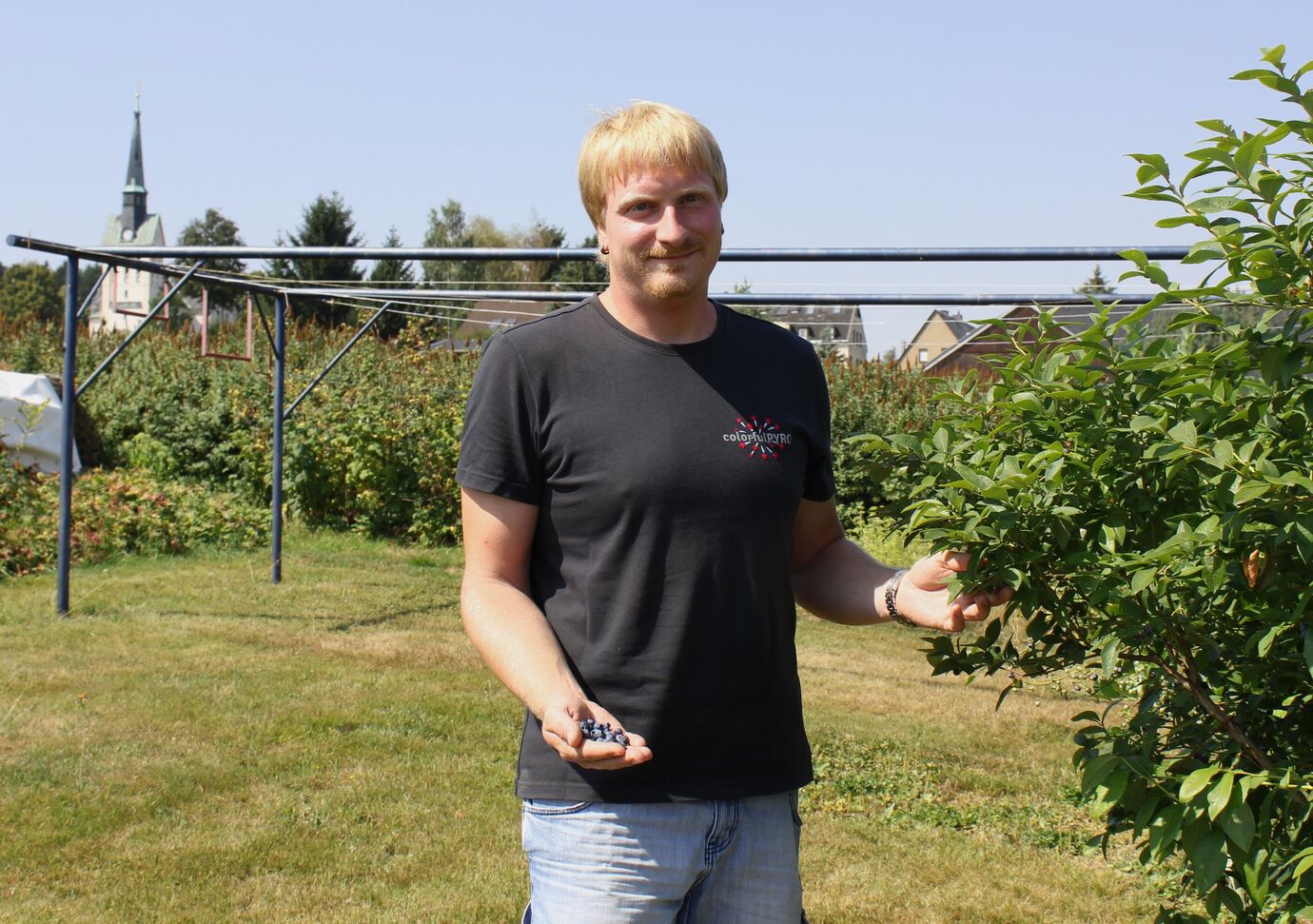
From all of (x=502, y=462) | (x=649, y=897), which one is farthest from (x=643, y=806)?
(x=502, y=462)

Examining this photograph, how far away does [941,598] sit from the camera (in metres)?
2.08

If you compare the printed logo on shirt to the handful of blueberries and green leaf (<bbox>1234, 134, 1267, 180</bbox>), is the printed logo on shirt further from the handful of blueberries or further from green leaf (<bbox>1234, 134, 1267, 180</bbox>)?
green leaf (<bbox>1234, 134, 1267, 180</bbox>)

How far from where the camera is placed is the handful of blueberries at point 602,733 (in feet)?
5.88

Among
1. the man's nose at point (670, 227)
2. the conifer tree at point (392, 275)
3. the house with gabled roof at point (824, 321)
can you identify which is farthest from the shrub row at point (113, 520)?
the conifer tree at point (392, 275)

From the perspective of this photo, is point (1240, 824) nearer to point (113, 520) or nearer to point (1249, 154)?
point (1249, 154)

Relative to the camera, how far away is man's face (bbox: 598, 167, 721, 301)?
6.59 ft

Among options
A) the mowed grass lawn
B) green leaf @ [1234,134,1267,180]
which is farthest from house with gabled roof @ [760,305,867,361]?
green leaf @ [1234,134,1267,180]

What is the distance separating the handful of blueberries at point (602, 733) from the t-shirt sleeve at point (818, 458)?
630mm

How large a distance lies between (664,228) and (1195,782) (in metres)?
1.13

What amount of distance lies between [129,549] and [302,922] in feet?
27.4

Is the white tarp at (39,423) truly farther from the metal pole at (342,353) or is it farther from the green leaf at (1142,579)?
the green leaf at (1142,579)

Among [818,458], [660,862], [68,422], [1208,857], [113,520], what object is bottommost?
[113,520]

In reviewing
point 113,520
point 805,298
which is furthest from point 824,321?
point 113,520

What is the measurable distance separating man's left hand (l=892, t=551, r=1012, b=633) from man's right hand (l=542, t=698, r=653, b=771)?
570mm
